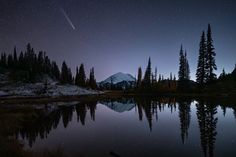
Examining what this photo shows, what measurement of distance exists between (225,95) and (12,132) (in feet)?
154

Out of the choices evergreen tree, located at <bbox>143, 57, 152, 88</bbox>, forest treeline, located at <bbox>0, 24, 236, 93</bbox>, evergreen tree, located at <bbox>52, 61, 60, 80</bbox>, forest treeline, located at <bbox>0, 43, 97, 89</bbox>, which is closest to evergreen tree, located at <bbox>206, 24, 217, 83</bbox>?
forest treeline, located at <bbox>0, 24, 236, 93</bbox>

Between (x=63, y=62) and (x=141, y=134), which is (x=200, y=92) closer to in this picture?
(x=141, y=134)

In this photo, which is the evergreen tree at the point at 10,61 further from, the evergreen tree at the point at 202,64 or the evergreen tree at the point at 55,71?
the evergreen tree at the point at 202,64

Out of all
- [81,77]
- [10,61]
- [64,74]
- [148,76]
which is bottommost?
[148,76]

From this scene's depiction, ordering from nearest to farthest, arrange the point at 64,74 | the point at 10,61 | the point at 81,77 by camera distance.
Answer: the point at 81,77
the point at 64,74
the point at 10,61

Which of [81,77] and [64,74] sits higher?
[64,74]

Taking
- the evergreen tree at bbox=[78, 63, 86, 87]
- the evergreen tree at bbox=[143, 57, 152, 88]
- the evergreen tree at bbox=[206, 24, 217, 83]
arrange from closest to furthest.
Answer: the evergreen tree at bbox=[206, 24, 217, 83] → the evergreen tree at bbox=[143, 57, 152, 88] → the evergreen tree at bbox=[78, 63, 86, 87]

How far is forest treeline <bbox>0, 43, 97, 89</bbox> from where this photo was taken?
110 metres

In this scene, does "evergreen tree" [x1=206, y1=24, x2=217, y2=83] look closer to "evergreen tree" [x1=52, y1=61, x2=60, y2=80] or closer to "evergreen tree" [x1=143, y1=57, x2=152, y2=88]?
"evergreen tree" [x1=143, y1=57, x2=152, y2=88]

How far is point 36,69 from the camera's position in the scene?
12231cm

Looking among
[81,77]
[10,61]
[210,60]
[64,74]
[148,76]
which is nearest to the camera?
[210,60]

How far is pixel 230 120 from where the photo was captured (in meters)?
20.8

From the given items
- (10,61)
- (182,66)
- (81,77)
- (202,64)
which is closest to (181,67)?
(182,66)

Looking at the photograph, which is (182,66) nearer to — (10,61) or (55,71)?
(55,71)
